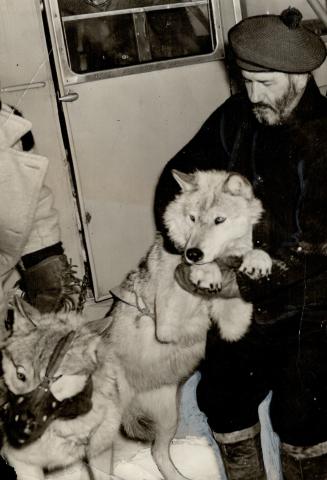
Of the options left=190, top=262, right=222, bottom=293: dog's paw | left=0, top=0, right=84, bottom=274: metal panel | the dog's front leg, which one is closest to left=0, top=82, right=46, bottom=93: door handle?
left=0, top=0, right=84, bottom=274: metal panel

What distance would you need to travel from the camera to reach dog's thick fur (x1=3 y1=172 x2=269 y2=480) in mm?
1832

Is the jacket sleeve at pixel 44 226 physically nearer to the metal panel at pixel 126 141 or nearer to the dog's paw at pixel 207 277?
the metal panel at pixel 126 141

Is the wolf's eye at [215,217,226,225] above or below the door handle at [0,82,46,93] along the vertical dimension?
below

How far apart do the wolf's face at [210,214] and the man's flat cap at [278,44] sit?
38cm

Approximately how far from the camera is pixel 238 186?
184cm

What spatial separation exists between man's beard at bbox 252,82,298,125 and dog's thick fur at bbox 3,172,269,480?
22 centimetres

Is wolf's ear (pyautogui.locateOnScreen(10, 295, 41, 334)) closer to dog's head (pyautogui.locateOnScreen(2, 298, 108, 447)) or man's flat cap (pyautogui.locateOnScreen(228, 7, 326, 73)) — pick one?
dog's head (pyautogui.locateOnScreen(2, 298, 108, 447))

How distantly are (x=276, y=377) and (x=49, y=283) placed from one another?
917 mm

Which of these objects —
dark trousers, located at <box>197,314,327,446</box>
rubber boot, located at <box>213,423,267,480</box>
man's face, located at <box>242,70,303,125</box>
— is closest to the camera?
man's face, located at <box>242,70,303,125</box>

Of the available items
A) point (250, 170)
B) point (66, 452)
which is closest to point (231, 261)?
point (250, 170)

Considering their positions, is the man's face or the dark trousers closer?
the man's face

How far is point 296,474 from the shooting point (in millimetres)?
2143

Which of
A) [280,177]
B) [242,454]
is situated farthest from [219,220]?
[242,454]

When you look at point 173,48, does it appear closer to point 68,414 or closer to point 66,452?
point 68,414
